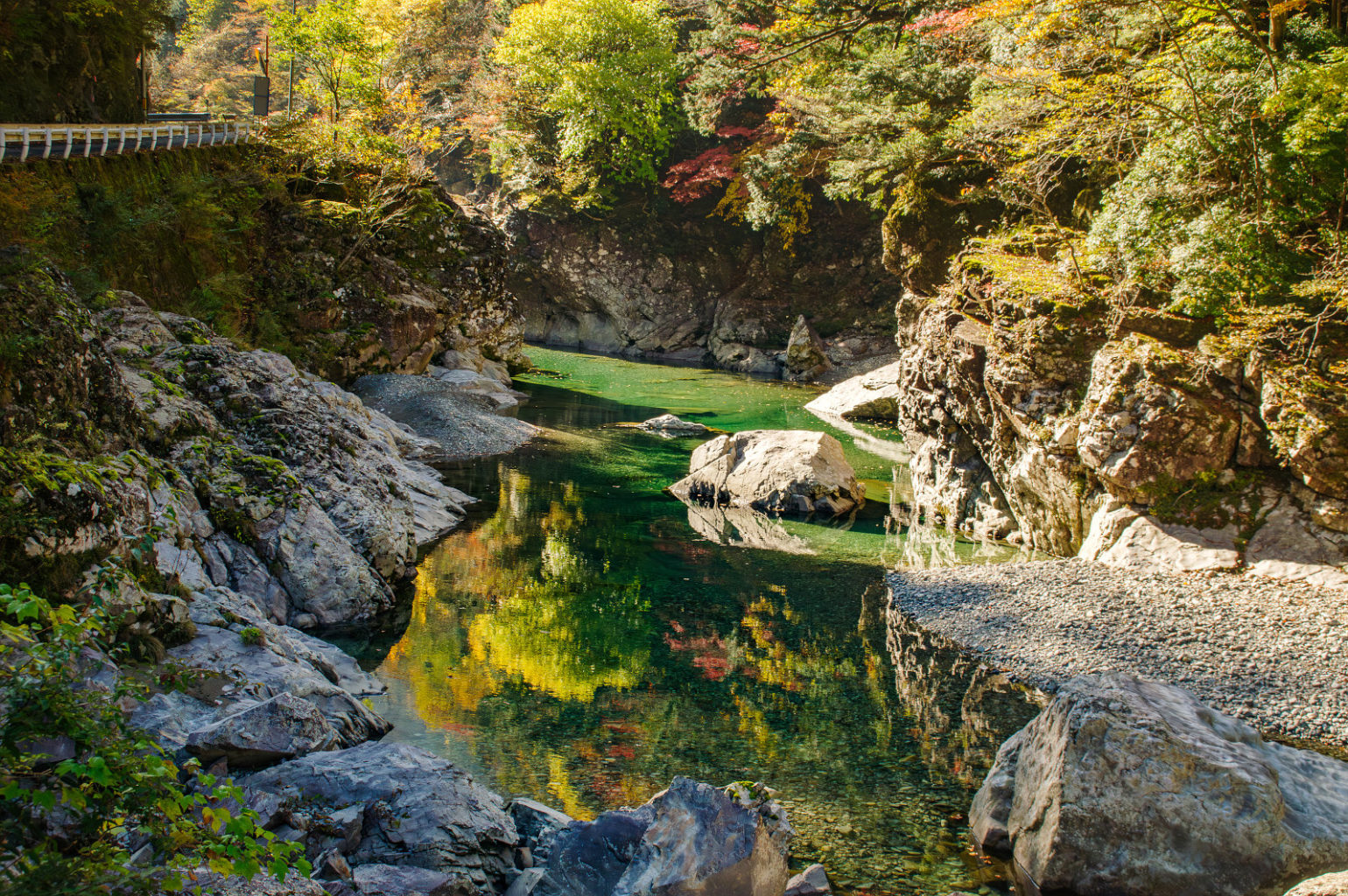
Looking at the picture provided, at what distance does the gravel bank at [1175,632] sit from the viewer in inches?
359

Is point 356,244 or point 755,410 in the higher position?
point 356,244

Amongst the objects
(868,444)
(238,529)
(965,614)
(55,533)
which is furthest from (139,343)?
(868,444)

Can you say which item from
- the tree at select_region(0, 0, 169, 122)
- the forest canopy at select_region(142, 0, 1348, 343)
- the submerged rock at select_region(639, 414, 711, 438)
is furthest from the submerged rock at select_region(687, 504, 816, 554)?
the tree at select_region(0, 0, 169, 122)

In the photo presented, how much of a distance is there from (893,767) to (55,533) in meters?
7.29

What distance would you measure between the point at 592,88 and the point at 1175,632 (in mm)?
35747

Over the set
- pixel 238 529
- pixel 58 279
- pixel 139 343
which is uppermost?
pixel 58 279

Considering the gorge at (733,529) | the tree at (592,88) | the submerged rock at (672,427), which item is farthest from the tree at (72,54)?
the tree at (592,88)

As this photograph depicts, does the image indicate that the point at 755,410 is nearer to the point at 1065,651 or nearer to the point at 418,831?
the point at 1065,651

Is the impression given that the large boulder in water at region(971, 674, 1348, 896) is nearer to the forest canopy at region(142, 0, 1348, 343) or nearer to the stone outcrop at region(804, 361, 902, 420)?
the forest canopy at region(142, 0, 1348, 343)

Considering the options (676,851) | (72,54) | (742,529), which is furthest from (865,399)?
(676,851)

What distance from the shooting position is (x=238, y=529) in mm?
10234

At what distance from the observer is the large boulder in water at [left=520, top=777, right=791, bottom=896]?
218 inches

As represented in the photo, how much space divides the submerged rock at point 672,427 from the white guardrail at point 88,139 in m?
13.8

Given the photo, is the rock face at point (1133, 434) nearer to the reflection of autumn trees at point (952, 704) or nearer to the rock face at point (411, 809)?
the reflection of autumn trees at point (952, 704)
